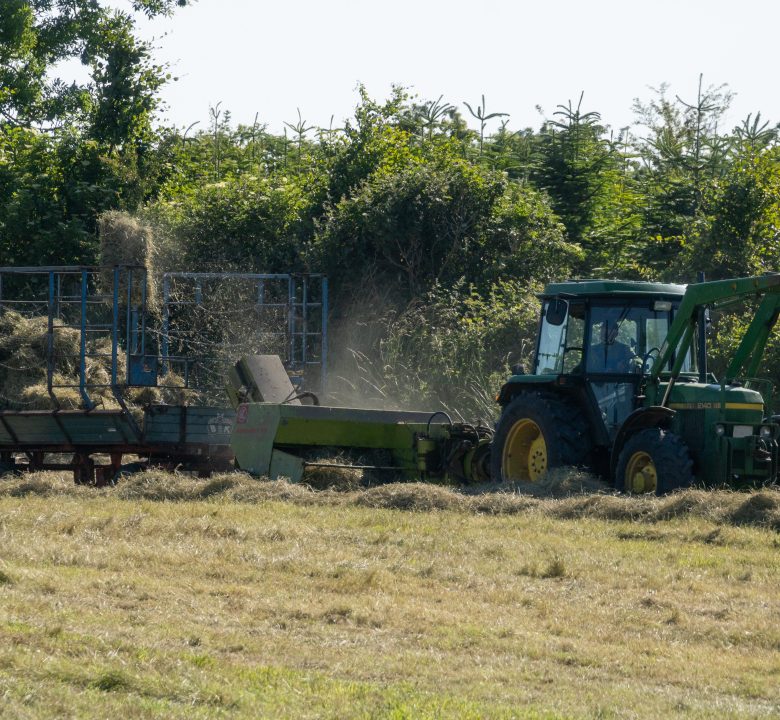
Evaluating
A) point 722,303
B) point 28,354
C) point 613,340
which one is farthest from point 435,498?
point 28,354

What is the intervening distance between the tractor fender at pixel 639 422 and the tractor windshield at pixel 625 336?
2.98 feet

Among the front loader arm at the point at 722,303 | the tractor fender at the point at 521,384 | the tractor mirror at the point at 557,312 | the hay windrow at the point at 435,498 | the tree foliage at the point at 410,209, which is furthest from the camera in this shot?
the tree foliage at the point at 410,209

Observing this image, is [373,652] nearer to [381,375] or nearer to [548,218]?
[381,375]

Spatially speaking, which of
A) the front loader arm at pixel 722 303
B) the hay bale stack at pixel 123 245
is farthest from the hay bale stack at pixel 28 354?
the front loader arm at pixel 722 303

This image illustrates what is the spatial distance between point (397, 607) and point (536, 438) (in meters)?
6.99

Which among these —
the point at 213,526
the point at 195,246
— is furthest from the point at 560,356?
the point at 195,246

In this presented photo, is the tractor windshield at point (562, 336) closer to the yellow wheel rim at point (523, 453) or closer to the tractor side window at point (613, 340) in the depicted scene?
the tractor side window at point (613, 340)

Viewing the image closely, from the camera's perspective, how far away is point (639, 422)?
13.7 m

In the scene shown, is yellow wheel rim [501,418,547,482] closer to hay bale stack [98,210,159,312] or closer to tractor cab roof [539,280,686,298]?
tractor cab roof [539,280,686,298]

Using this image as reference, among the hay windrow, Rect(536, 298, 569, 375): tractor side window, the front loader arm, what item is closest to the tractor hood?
the front loader arm

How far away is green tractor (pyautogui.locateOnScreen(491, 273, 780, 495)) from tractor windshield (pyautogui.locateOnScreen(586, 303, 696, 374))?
0.01m

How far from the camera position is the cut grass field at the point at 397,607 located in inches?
244

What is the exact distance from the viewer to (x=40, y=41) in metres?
40.5

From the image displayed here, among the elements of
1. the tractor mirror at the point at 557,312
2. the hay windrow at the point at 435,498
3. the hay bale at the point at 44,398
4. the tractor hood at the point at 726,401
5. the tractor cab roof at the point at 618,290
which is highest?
the tractor cab roof at the point at 618,290
